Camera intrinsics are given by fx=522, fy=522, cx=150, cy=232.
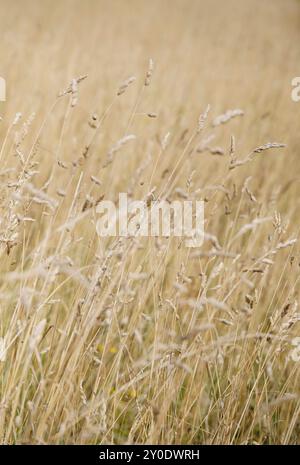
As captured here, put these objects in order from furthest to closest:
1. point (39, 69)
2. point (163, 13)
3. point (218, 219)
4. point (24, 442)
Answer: point (163, 13) < point (39, 69) < point (218, 219) < point (24, 442)

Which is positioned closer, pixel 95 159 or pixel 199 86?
pixel 95 159

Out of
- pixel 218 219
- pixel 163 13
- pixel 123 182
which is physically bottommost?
pixel 218 219

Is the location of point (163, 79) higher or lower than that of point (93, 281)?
higher

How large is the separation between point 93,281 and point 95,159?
7.14ft

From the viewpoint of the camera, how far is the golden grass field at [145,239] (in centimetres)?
147

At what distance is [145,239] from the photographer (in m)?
2.52

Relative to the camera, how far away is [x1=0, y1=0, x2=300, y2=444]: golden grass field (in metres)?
1.47

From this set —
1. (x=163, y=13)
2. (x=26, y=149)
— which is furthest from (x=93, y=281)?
(x=163, y=13)

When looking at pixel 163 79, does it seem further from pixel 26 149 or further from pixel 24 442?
pixel 24 442

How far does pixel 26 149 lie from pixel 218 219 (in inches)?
52.0
